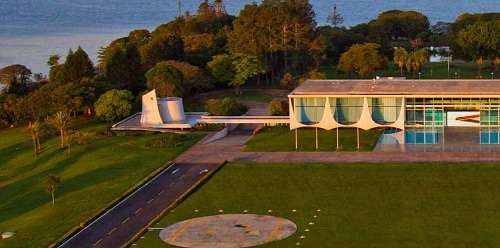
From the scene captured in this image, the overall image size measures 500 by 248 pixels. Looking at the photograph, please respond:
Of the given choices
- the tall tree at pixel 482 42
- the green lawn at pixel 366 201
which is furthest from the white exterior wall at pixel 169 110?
the tall tree at pixel 482 42

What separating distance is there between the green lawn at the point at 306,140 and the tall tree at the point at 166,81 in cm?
1290

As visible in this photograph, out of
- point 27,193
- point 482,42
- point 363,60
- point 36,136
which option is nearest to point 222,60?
point 363,60

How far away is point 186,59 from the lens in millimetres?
102312

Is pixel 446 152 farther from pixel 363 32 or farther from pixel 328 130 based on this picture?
pixel 363 32

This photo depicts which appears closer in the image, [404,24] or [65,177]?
[65,177]

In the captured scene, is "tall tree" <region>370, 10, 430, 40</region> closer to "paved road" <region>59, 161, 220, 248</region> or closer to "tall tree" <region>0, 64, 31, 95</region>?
"tall tree" <region>0, 64, 31, 95</region>

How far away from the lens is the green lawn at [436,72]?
101188mm

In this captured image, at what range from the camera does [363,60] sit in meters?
97.6

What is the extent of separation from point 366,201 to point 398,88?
1026 inches

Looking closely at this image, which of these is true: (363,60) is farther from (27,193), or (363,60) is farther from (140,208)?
(140,208)

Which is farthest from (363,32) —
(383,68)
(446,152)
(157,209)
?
(157,209)

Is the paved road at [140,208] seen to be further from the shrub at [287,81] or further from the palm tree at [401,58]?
the palm tree at [401,58]

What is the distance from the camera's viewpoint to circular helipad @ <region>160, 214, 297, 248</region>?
43.1 metres

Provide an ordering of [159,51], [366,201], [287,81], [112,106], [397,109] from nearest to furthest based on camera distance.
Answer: [366,201], [397,109], [112,106], [287,81], [159,51]
